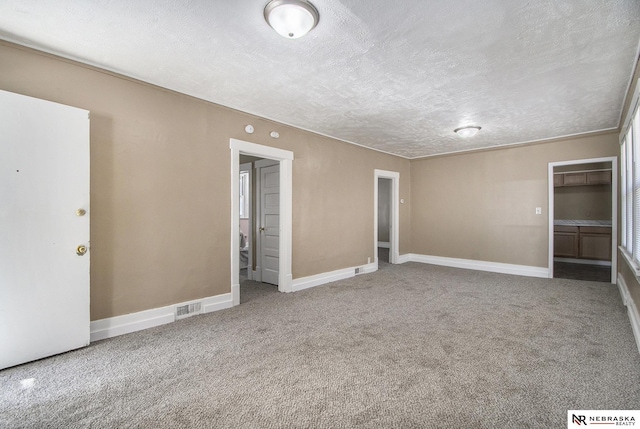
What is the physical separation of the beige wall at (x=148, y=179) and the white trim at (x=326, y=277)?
127 cm

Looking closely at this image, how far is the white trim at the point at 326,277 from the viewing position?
4.65m

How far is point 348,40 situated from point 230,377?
2.69m

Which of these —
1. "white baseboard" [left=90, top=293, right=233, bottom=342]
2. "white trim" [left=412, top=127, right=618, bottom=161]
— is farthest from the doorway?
"white baseboard" [left=90, top=293, right=233, bottom=342]

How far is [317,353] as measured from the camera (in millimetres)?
2520

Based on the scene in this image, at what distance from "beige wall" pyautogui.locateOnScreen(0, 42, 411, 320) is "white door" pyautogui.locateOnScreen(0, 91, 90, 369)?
0.18 metres

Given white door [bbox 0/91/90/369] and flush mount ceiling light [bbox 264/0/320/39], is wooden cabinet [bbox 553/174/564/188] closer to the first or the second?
flush mount ceiling light [bbox 264/0/320/39]

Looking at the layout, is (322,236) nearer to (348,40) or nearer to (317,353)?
(317,353)

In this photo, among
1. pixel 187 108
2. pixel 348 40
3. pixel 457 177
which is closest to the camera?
pixel 348 40

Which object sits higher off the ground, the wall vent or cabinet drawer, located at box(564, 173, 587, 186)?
cabinet drawer, located at box(564, 173, 587, 186)

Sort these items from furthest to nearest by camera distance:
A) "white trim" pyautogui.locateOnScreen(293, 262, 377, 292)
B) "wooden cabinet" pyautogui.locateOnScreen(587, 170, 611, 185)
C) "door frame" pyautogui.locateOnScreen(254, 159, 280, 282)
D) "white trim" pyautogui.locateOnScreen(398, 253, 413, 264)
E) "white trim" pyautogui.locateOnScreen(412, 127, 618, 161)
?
"white trim" pyautogui.locateOnScreen(398, 253, 413, 264) < "wooden cabinet" pyautogui.locateOnScreen(587, 170, 611, 185) < "door frame" pyautogui.locateOnScreen(254, 159, 280, 282) < "white trim" pyautogui.locateOnScreen(412, 127, 618, 161) < "white trim" pyautogui.locateOnScreen(293, 262, 377, 292)

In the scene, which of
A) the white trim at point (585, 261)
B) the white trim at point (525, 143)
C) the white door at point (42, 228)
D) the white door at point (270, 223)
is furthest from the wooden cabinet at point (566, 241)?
the white door at point (42, 228)

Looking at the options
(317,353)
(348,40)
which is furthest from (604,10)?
(317,353)

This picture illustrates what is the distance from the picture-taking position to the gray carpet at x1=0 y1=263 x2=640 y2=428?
1.74 m

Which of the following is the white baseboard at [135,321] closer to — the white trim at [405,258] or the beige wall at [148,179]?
the beige wall at [148,179]
